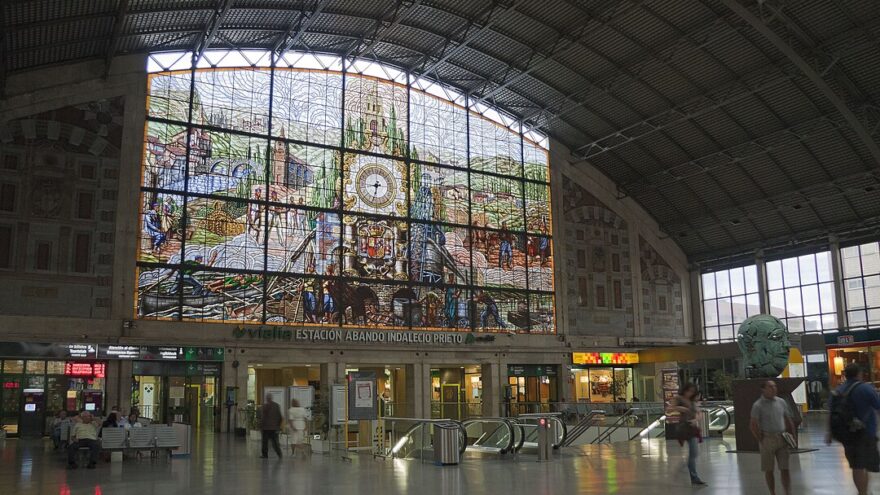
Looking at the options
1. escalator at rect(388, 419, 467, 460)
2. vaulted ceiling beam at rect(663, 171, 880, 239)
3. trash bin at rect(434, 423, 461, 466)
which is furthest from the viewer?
vaulted ceiling beam at rect(663, 171, 880, 239)

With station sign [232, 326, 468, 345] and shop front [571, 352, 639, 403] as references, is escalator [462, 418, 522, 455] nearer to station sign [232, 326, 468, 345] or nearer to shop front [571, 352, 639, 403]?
station sign [232, 326, 468, 345]

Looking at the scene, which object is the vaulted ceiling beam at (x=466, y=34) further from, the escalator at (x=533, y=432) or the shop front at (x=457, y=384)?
the escalator at (x=533, y=432)

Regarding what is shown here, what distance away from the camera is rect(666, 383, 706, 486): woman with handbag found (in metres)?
13.2

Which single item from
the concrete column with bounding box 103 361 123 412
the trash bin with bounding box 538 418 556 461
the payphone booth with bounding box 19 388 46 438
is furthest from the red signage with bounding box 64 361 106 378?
the trash bin with bounding box 538 418 556 461

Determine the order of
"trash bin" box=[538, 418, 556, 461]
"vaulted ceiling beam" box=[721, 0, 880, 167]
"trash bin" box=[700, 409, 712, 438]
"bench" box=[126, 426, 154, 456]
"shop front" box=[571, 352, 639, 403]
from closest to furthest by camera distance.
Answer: "trash bin" box=[538, 418, 556, 461]
"bench" box=[126, 426, 154, 456]
"trash bin" box=[700, 409, 712, 438]
"vaulted ceiling beam" box=[721, 0, 880, 167]
"shop front" box=[571, 352, 639, 403]

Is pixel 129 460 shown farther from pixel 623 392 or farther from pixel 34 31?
pixel 623 392

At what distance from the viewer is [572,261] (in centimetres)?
4628

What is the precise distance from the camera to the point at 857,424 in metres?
9.54

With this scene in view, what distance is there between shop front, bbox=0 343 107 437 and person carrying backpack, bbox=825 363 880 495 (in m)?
29.1

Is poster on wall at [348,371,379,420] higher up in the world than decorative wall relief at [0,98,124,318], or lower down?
lower down

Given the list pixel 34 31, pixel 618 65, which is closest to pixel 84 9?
pixel 34 31

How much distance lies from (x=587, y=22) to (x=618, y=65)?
4433 mm

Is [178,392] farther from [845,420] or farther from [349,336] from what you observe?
[845,420]

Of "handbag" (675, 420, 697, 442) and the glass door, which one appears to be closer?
"handbag" (675, 420, 697, 442)
